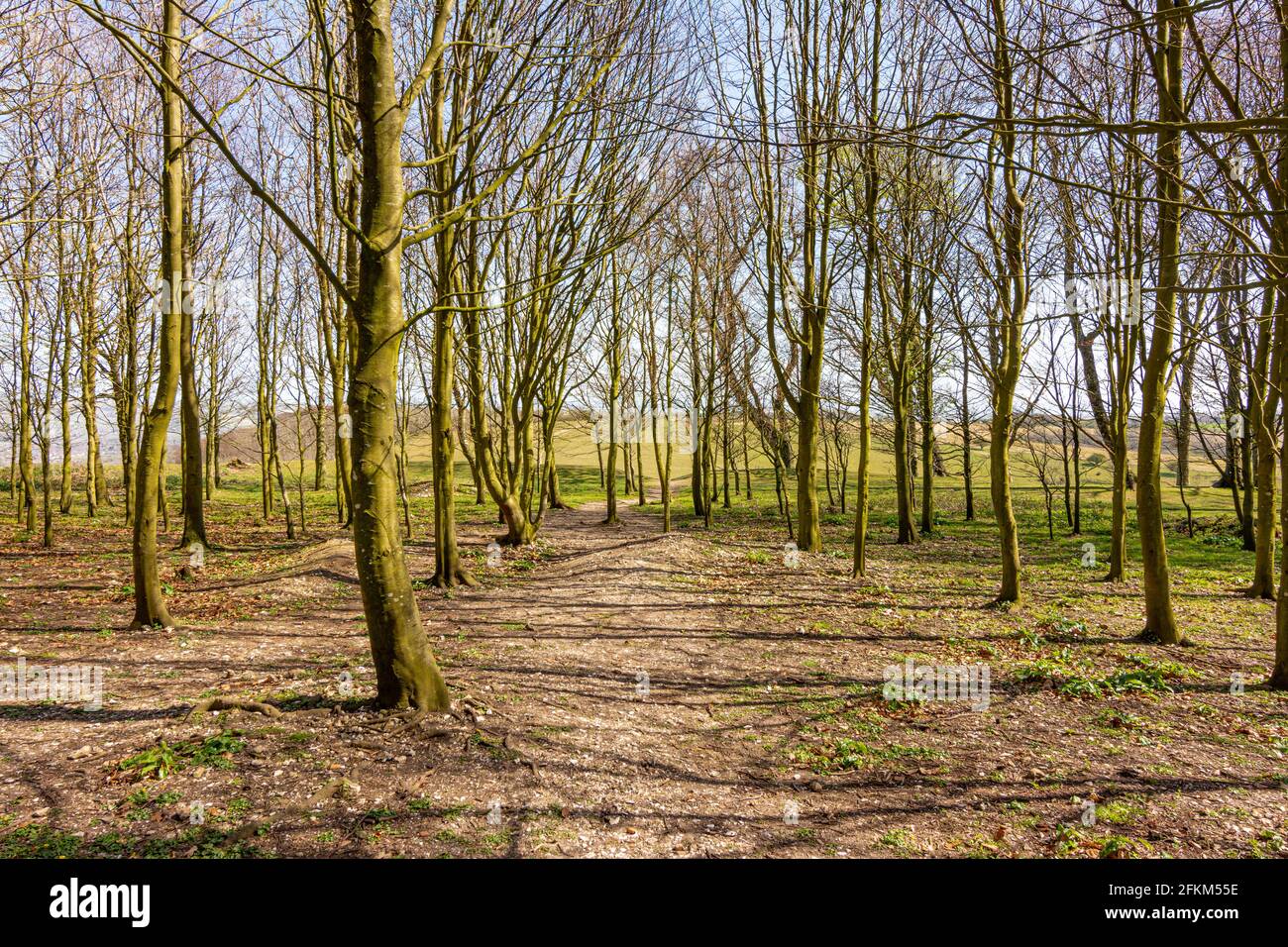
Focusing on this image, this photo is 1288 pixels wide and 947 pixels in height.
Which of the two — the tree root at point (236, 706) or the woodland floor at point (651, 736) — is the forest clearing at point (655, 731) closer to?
the woodland floor at point (651, 736)

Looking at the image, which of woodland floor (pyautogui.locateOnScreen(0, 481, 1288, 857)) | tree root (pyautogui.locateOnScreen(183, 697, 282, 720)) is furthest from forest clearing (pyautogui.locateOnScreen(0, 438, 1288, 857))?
tree root (pyautogui.locateOnScreen(183, 697, 282, 720))

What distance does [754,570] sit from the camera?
12.6 m

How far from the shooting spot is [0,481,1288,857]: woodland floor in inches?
146

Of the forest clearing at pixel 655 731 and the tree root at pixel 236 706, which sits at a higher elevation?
the tree root at pixel 236 706

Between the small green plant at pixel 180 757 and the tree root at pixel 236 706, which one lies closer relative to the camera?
the small green plant at pixel 180 757

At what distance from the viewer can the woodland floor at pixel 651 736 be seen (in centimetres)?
372

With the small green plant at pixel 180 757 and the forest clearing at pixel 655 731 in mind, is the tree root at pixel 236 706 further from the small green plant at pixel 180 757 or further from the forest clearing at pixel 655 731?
the small green plant at pixel 180 757

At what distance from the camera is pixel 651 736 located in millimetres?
5277

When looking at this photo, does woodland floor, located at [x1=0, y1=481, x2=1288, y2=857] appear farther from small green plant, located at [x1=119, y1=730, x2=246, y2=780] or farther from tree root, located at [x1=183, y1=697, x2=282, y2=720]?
tree root, located at [x1=183, y1=697, x2=282, y2=720]

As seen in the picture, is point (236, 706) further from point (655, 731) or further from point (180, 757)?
point (655, 731)

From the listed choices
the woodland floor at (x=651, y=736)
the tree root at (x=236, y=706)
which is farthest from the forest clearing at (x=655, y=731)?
the tree root at (x=236, y=706)

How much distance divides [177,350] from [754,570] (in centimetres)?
904

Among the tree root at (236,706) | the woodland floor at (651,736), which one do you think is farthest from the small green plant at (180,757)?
the tree root at (236,706)
